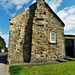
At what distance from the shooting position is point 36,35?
8328 millimetres

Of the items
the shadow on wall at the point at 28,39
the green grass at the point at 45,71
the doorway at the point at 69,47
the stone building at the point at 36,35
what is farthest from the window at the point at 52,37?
the green grass at the point at 45,71

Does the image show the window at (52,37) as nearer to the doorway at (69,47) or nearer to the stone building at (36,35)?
the stone building at (36,35)

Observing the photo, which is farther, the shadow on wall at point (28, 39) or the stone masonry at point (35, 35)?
the shadow on wall at point (28, 39)

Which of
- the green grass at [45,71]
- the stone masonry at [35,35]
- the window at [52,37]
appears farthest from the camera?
the window at [52,37]

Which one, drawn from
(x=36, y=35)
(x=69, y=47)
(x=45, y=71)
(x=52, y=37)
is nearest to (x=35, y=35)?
(x=36, y=35)

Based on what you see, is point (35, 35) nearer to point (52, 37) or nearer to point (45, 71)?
point (52, 37)

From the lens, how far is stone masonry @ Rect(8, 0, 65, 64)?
8131 mm

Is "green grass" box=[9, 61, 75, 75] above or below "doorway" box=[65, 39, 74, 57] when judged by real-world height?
below

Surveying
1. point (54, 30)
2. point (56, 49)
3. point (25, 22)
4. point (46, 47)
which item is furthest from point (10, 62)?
point (54, 30)

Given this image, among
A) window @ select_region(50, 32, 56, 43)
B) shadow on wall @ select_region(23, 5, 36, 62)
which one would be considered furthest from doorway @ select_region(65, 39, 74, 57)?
shadow on wall @ select_region(23, 5, 36, 62)

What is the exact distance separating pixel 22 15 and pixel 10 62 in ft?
17.4

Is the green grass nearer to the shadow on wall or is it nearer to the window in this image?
the shadow on wall

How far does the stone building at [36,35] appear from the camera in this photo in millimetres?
8141

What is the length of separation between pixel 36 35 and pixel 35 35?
111 millimetres
